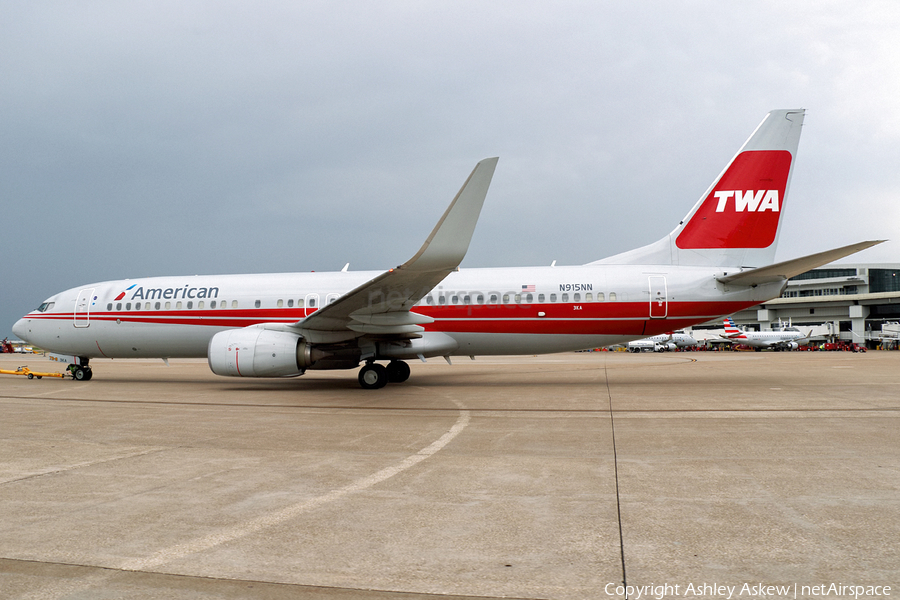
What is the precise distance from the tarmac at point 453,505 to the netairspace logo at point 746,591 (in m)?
0.02

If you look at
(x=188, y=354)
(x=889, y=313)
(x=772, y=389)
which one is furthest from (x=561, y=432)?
(x=889, y=313)

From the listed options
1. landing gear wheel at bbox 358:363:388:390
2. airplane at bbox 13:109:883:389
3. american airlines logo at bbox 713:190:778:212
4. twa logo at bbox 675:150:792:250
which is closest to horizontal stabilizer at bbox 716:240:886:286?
airplane at bbox 13:109:883:389

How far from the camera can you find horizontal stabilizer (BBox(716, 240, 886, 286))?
38.6ft

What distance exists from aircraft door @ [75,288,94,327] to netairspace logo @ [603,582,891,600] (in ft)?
61.3

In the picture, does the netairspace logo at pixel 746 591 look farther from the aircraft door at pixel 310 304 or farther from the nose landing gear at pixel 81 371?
the nose landing gear at pixel 81 371

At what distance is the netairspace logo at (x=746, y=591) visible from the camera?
304 cm

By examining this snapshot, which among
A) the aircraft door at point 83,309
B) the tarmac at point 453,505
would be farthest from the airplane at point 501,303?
the tarmac at point 453,505

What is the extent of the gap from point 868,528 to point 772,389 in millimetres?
11712

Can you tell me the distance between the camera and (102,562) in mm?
3574

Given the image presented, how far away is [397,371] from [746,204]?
1037 cm

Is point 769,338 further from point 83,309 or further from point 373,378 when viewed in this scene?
point 83,309

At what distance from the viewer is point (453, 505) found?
4773mm

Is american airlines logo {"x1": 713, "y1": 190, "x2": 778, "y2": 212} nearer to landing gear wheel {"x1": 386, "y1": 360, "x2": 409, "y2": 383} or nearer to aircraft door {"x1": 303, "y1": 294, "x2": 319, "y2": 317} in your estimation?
landing gear wheel {"x1": 386, "y1": 360, "x2": 409, "y2": 383}

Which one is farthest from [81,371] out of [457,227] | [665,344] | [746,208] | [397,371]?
[665,344]
